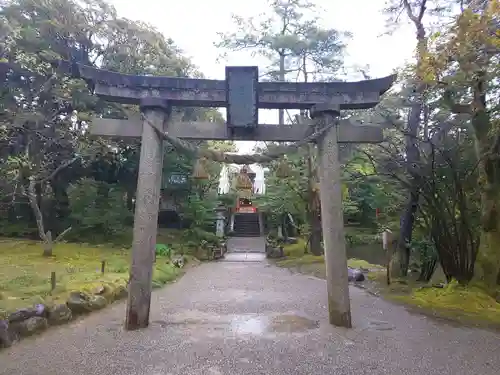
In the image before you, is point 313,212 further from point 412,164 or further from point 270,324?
point 270,324

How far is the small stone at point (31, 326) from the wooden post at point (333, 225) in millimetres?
4540

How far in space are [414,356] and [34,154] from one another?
1653 centimetres

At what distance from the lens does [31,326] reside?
580 centimetres

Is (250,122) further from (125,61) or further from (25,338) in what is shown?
(125,61)

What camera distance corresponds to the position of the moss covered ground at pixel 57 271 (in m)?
7.38

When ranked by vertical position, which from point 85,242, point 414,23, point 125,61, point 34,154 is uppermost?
point 125,61

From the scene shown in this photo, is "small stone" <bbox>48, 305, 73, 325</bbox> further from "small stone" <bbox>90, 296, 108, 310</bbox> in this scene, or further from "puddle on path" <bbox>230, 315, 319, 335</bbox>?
"puddle on path" <bbox>230, 315, 319, 335</bbox>

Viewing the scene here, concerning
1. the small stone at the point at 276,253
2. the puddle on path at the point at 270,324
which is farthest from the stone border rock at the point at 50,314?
the small stone at the point at 276,253

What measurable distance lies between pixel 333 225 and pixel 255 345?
7.33 feet

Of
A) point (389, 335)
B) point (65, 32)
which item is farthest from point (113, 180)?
point (389, 335)

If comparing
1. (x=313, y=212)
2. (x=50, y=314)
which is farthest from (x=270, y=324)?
(x=313, y=212)

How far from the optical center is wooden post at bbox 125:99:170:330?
19.7 ft

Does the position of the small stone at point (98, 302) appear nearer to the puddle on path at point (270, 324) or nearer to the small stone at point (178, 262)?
the puddle on path at point (270, 324)

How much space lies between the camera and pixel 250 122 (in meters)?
6.40
